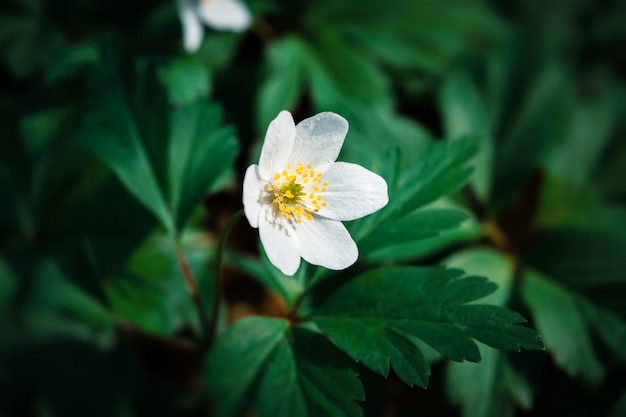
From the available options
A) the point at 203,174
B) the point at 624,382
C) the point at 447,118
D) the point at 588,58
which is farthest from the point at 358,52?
the point at 624,382

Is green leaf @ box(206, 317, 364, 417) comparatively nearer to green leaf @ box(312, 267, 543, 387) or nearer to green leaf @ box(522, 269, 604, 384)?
green leaf @ box(312, 267, 543, 387)

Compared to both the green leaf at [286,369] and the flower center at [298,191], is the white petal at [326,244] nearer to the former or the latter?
the flower center at [298,191]

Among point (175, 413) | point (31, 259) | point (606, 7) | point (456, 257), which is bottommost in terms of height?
point (175, 413)

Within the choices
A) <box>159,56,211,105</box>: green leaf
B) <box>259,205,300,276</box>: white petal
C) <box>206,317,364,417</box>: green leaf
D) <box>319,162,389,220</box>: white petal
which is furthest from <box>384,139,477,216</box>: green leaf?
<box>159,56,211,105</box>: green leaf

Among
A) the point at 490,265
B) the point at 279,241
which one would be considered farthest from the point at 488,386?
the point at 279,241

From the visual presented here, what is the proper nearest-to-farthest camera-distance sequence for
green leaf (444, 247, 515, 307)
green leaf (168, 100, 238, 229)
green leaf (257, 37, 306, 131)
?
green leaf (168, 100, 238, 229) → green leaf (444, 247, 515, 307) → green leaf (257, 37, 306, 131)

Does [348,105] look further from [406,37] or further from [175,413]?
[175,413]

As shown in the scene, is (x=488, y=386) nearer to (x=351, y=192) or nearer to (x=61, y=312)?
(x=351, y=192)
